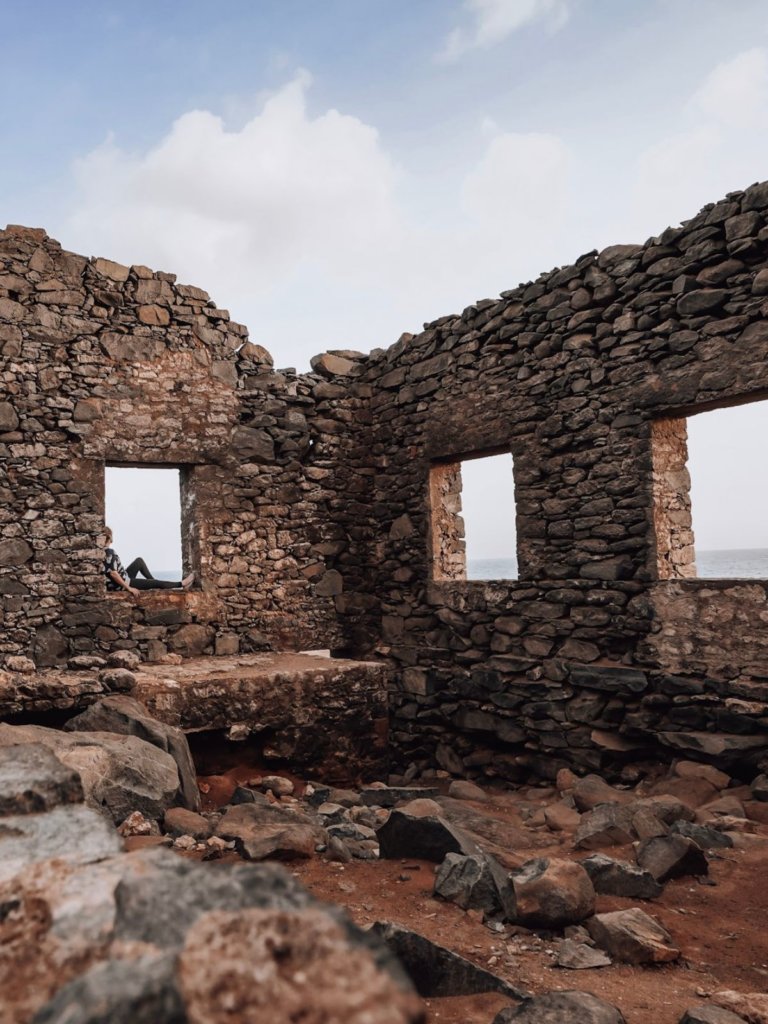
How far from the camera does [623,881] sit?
3.36 metres

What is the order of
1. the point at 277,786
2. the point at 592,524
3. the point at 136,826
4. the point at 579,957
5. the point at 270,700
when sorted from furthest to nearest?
the point at 270,700
the point at 592,524
the point at 277,786
the point at 136,826
the point at 579,957

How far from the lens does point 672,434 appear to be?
572cm

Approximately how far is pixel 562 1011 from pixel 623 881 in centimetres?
138

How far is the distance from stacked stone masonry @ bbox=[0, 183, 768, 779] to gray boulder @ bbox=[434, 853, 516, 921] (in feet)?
8.78

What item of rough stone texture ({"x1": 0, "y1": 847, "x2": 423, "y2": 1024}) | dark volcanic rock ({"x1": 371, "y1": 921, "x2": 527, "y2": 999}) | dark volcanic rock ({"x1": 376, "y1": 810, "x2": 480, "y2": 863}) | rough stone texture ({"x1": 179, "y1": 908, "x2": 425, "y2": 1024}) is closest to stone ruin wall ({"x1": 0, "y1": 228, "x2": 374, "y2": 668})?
dark volcanic rock ({"x1": 376, "y1": 810, "x2": 480, "y2": 863})

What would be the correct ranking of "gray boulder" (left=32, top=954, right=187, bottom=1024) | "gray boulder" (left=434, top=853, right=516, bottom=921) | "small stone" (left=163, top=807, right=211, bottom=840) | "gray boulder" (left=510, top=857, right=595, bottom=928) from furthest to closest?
"small stone" (left=163, top=807, right=211, bottom=840)
"gray boulder" (left=434, top=853, right=516, bottom=921)
"gray boulder" (left=510, top=857, right=595, bottom=928)
"gray boulder" (left=32, top=954, right=187, bottom=1024)

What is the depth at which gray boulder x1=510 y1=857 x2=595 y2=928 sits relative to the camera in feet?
9.54

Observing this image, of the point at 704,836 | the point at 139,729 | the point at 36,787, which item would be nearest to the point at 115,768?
the point at 139,729

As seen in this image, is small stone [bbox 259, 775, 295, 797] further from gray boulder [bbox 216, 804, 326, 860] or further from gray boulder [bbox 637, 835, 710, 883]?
gray boulder [bbox 637, 835, 710, 883]

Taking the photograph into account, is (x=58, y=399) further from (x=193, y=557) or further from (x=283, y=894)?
(x=283, y=894)

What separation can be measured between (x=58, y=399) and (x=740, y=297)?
589 centimetres

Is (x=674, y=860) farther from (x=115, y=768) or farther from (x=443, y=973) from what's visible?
(x=115, y=768)

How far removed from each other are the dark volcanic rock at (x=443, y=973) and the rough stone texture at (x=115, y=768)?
1.93m

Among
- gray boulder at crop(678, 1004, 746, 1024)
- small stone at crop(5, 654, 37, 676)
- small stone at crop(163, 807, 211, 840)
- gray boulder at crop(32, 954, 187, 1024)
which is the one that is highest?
gray boulder at crop(32, 954, 187, 1024)
